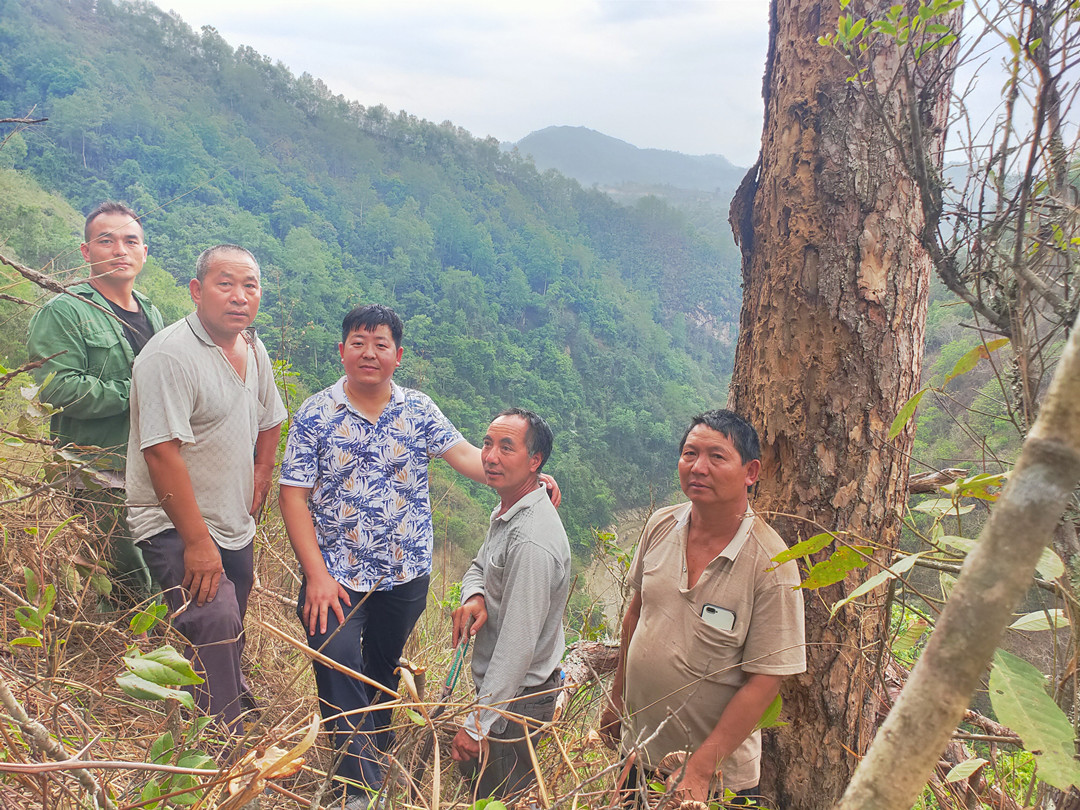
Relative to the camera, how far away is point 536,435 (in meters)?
2.10

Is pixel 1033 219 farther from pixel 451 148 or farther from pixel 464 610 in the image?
pixel 451 148

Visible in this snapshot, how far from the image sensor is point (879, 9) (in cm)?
174

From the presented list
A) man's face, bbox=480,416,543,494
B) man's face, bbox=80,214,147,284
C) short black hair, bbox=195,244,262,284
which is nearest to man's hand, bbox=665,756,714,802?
man's face, bbox=480,416,543,494

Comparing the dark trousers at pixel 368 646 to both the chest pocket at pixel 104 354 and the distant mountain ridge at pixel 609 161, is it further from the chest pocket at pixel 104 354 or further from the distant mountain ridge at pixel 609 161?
the distant mountain ridge at pixel 609 161

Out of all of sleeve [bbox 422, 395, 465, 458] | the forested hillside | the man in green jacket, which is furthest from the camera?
the forested hillside

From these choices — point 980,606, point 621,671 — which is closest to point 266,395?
point 621,671

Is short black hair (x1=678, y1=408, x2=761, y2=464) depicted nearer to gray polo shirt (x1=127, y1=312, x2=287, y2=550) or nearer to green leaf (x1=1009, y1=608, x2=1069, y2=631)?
green leaf (x1=1009, y1=608, x2=1069, y2=631)

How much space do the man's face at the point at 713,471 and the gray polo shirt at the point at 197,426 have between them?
1.37 meters

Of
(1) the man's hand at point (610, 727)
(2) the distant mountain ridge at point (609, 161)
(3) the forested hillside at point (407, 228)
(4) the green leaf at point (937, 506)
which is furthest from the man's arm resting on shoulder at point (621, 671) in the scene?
(2) the distant mountain ridge at point (609, 161)

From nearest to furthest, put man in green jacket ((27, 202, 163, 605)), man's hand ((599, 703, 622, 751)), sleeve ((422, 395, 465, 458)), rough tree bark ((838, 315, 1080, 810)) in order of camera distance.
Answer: rough tree bark ((838, 315, 1080, 810)), man's hand ((599, 703, 622, 751)), man in green jacket ((27, 202, 163, 605)), sleeve ((422, 395, 465, 458))

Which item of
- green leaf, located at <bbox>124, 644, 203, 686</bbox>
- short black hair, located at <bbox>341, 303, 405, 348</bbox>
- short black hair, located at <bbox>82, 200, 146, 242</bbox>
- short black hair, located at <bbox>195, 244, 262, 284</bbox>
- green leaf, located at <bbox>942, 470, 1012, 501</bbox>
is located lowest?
green leaf, located at <bbox>124, 644, 203, 686</bbox>

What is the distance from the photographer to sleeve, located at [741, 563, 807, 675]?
5.07 ft

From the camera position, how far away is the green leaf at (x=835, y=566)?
27.5 inches

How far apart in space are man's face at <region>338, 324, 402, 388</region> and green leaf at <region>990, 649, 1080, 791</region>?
177 centimetres
